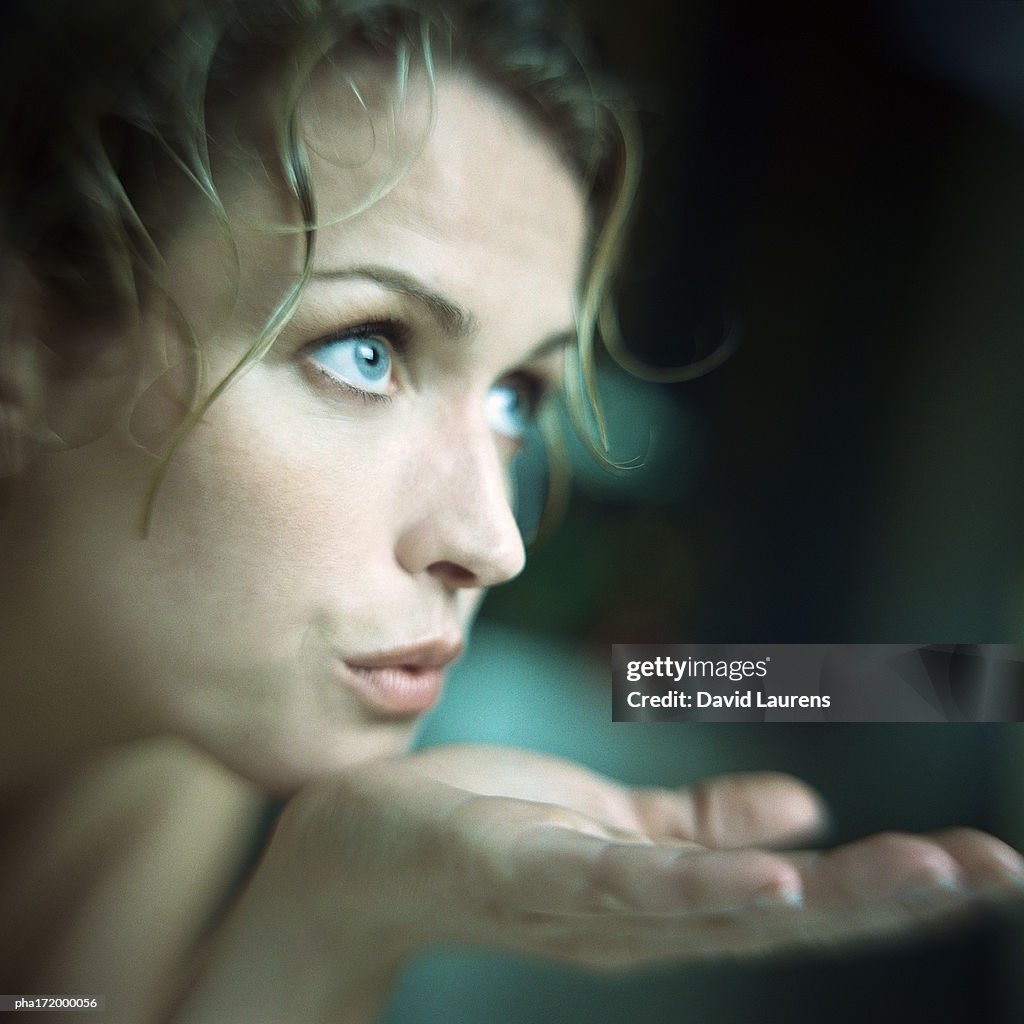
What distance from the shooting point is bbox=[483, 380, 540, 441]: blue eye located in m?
0.45

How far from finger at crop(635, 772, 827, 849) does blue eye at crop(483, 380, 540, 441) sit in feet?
0.65

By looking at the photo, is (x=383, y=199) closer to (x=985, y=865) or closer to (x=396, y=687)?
(x=396, y=687)

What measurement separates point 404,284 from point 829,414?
0.76ft

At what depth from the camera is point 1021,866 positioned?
247 millimetres

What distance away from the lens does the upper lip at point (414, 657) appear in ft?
1.22

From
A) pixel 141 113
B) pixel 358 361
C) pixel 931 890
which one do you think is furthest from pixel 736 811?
pixel 141 113

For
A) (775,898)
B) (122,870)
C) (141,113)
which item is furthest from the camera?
(122,870)

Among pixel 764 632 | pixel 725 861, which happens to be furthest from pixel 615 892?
pixel 764 632

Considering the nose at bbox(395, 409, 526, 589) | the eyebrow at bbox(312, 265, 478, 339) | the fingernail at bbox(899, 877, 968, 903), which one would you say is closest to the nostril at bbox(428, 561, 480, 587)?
the nose at bbox(395, 409, 526, 589)

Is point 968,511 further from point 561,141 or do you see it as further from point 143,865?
point 143,865

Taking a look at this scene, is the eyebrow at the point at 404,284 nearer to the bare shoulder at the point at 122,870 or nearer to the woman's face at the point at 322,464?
the woman's face at the point at 322,464

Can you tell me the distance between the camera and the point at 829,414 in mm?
450

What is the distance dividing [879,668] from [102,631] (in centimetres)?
36

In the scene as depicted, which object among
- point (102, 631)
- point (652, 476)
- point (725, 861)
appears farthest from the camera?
point (652, 476)
